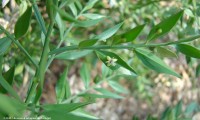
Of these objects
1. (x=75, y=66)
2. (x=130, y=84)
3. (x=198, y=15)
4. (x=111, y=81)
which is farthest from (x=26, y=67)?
(x=130, y=84)

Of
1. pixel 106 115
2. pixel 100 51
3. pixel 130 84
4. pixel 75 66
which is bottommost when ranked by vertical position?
pixel 106 115

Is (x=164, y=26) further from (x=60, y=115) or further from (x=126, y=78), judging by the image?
(x=126, y=78)

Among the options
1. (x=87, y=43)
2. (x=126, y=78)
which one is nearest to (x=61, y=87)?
(x=87, y=43)

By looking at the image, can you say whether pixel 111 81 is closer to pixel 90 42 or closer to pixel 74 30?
pixel 74 30

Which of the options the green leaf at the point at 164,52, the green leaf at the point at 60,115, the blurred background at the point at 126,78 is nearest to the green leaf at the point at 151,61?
the green leaf at the point at 164,52

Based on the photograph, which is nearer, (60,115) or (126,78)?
(60,115)

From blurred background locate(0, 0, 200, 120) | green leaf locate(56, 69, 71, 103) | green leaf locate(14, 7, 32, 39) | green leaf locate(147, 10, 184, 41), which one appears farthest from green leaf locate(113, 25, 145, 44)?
blurred background locate(0, 0, 200, 120)

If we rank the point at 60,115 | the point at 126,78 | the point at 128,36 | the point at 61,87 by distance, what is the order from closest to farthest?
the point at 60,115 < the point at 128,36 < the point at 61,87 < the point at 126,78

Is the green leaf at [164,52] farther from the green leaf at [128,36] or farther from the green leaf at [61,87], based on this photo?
the green leaf at [61,87]
